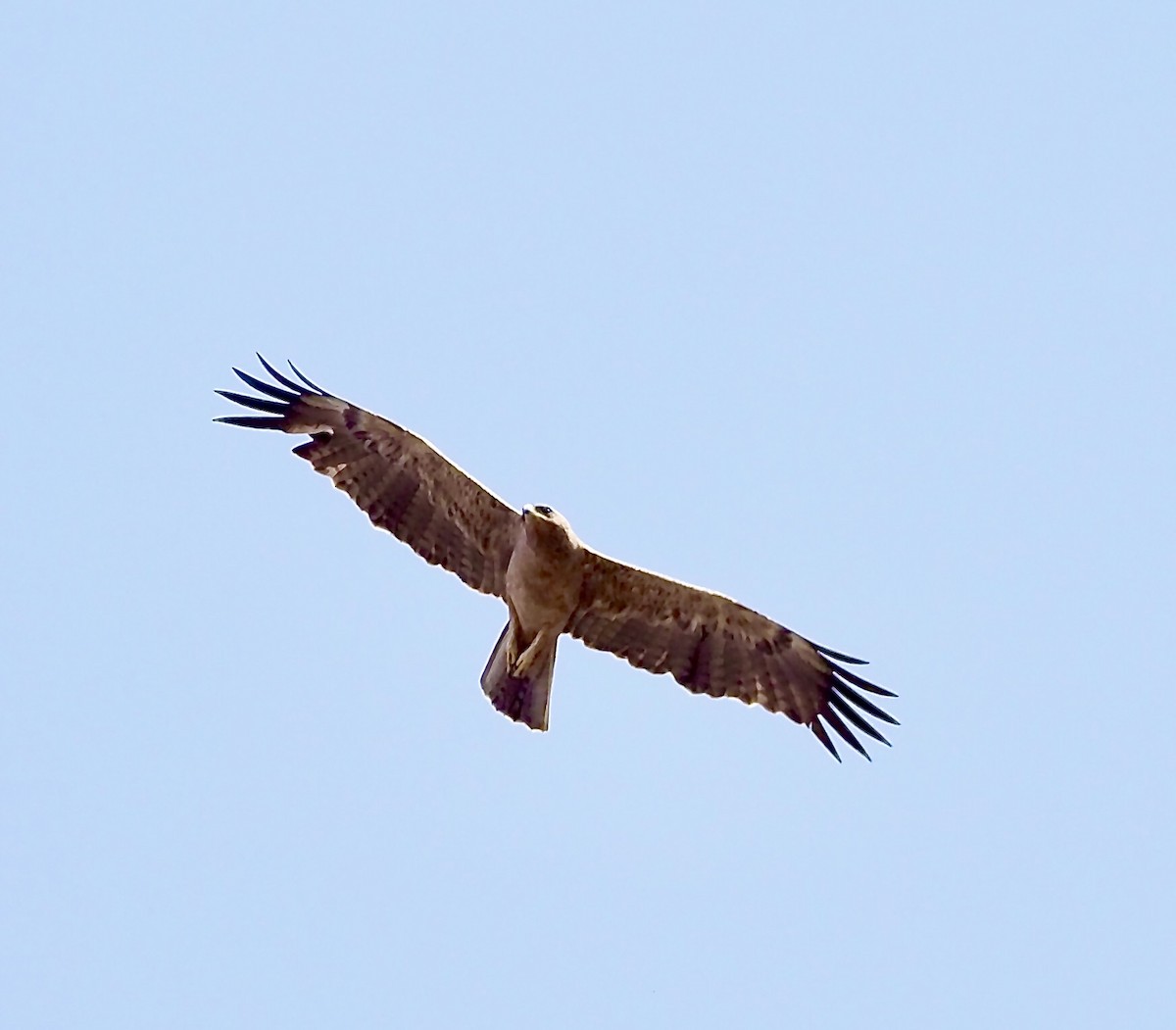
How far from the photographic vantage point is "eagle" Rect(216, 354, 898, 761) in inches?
391

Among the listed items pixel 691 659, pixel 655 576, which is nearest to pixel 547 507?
pixel 655 576

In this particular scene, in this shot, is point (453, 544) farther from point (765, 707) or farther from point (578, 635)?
point (765, 707)

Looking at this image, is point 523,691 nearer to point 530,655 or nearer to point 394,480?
point 530,655

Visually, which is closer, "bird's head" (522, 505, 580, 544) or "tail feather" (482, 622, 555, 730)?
"bird's head" (522, 505, 580, 544)

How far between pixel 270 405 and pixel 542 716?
2.90m

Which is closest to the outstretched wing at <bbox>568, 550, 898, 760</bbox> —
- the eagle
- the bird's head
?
the eagle

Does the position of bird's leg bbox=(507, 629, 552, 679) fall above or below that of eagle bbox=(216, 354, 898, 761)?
below

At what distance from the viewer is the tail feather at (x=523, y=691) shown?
9.87m

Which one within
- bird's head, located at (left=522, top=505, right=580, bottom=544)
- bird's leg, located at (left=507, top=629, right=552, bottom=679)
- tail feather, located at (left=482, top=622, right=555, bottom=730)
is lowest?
tail feather, located at (left=482, top=622, right=555, bottom=730)

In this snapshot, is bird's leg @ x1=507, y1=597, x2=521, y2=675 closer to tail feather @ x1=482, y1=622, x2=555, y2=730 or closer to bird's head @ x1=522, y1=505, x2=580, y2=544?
tail feather @ x1=482, y1=622, x2=555, y2=730

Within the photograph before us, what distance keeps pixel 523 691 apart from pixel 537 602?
674mm

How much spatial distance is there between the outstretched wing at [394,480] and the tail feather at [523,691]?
21.8 inches

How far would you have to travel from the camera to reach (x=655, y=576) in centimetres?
991

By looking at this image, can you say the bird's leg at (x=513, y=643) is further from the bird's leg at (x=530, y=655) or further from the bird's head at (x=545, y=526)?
the bird's head at (x=545, y=526)
